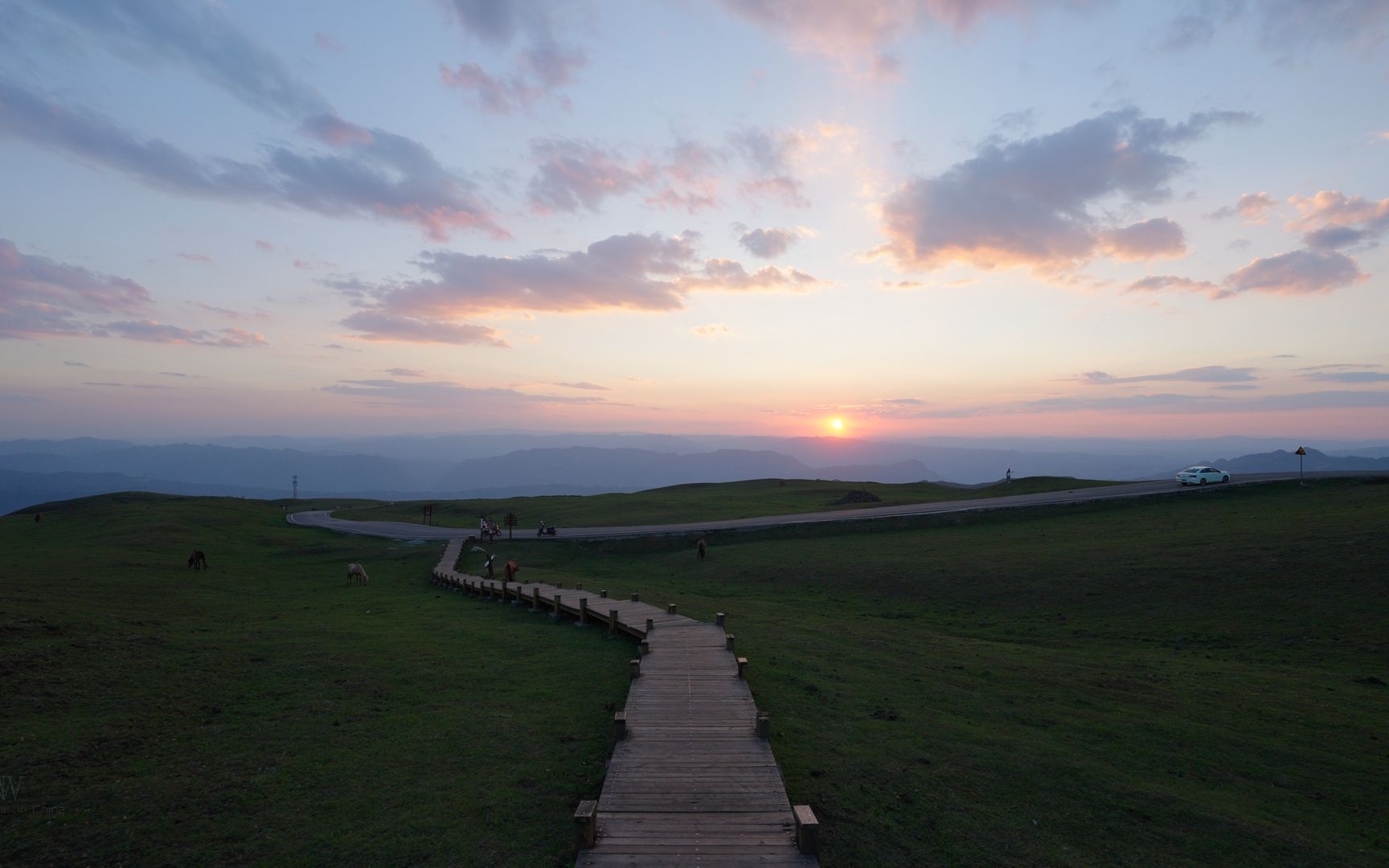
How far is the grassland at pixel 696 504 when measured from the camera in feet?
216

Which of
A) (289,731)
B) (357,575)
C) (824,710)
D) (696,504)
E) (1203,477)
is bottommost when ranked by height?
(357,575)

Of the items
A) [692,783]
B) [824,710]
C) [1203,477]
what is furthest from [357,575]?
[1203,477]

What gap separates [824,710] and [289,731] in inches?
480

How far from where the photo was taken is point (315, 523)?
75750 millimetres

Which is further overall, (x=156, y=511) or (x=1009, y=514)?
(x=156, y=511)

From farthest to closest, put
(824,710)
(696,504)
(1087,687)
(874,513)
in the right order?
1. (696,504)
2. (874,513)
3. (1087,687)
4. (824,710)

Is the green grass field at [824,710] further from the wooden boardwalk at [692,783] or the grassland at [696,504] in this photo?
the grassland at [696,504]

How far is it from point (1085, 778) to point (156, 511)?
3409 inches

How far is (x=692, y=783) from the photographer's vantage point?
1120 cm

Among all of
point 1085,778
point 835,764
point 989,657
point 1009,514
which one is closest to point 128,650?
point 835,764

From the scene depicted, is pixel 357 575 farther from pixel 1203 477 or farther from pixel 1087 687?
pixel 1203 477

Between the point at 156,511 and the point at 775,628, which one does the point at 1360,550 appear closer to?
the point at 775,628

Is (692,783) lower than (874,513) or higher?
lower

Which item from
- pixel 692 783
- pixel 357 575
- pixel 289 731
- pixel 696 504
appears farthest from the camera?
pixel 696 504
